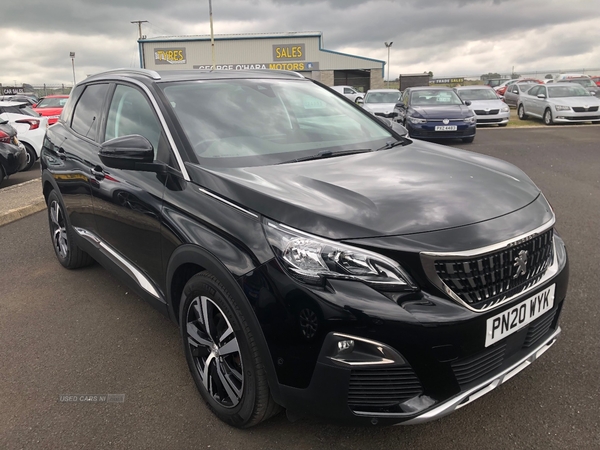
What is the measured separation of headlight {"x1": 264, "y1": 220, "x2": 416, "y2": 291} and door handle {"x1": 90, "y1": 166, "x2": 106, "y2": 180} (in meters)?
1.99

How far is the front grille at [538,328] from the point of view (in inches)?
92.0

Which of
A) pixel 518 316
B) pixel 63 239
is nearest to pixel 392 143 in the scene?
pixel 518 316

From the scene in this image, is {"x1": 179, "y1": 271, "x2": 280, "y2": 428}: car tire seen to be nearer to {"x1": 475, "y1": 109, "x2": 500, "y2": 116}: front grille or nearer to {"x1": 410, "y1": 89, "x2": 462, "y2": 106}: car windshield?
{"x1": 410, "y1": 89, "x2": 462, "y2": 106}: car windshield

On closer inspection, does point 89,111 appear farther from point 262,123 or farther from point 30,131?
point 30,131

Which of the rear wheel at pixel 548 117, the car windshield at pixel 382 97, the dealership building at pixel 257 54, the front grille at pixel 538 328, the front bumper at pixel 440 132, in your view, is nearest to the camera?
the front grille at pixel 538 328

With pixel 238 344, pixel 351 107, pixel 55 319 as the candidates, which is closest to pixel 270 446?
pixel 238 344

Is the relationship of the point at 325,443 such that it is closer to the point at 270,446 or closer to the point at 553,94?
the point at 270,446

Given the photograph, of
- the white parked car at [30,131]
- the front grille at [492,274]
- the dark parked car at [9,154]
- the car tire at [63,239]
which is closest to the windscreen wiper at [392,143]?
the front grille at [492,274]

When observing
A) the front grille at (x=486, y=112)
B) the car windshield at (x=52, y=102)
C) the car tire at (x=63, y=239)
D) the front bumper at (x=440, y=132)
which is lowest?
the car tire at (x=63, y=239)

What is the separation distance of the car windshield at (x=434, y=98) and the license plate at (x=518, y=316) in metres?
12.2

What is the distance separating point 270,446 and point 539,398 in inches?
56.3

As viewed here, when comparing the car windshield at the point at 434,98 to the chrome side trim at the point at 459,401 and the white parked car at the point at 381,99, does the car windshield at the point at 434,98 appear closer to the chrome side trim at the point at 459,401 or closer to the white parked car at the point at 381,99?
the white parked car at the point at 381,99

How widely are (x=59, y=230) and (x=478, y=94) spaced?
16.2 meters

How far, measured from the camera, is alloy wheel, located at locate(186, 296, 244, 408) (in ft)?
7.75
